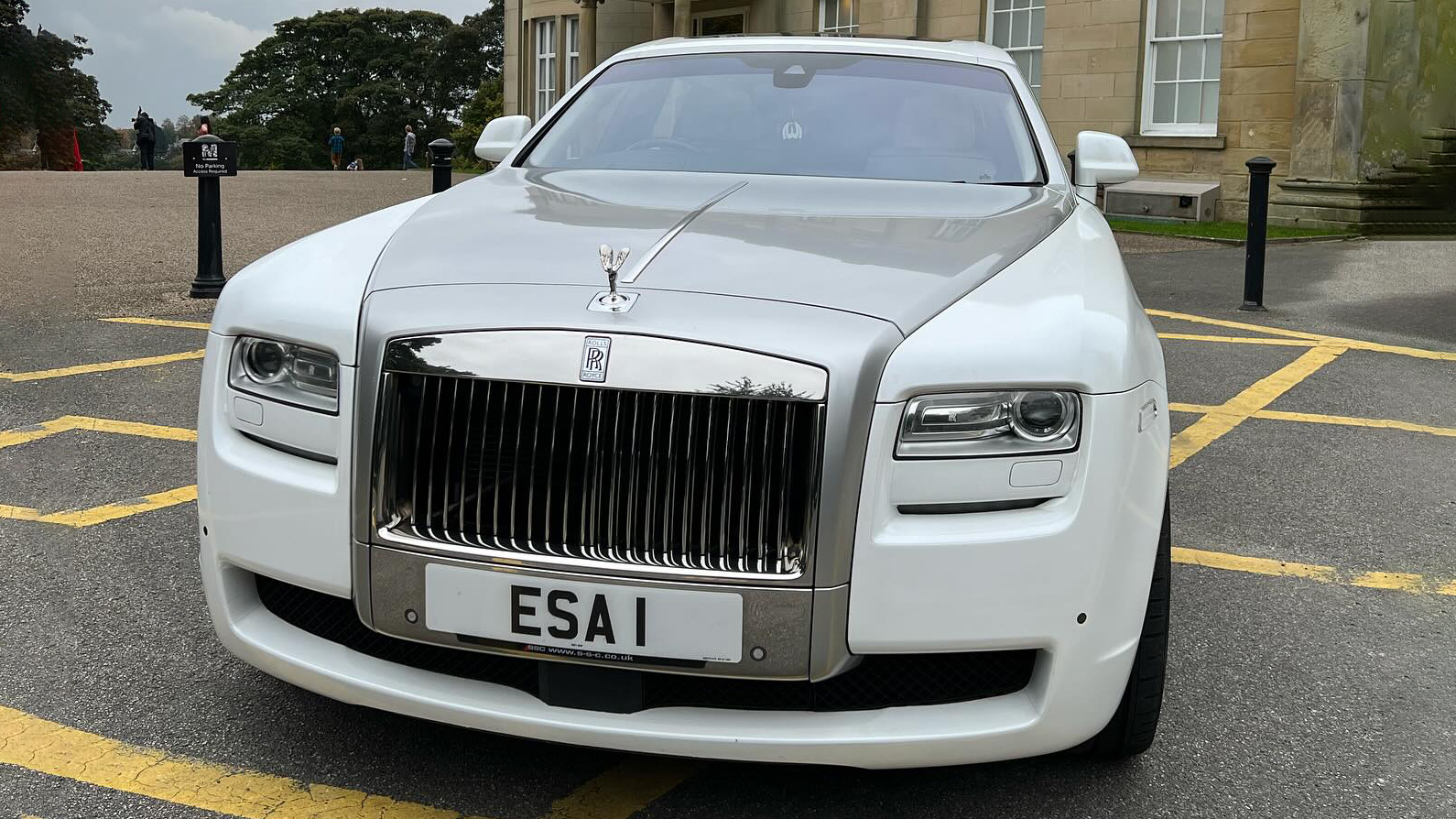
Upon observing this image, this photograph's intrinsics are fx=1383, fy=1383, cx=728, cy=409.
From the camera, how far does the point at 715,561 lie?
7.65ft

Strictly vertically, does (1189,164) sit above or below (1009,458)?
above

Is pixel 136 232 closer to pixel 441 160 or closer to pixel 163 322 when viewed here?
pixel 441 160

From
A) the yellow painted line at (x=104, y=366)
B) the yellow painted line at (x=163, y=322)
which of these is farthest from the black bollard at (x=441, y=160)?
the yellow painted line at (x=104, y=366)

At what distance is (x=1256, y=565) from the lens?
4230 mm

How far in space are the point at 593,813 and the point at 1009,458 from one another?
1.05m

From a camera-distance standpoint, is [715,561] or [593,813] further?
[593,813]

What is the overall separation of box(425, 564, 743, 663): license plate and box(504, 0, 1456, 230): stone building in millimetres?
13436

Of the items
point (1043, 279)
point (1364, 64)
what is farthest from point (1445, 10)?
point (1043, 279)

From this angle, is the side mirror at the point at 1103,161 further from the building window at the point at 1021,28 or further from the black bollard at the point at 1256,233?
the building window at the point at 1021,28

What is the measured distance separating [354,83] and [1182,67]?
58.0 metres

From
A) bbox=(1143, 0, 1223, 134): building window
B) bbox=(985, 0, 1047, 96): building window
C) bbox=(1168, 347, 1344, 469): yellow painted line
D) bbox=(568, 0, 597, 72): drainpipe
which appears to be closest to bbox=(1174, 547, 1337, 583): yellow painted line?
bbox=(1168, 347, 1344, 469): yellow painted line

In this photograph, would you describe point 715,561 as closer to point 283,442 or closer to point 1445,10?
point 283,442

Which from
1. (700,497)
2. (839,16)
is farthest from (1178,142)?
(700,497)

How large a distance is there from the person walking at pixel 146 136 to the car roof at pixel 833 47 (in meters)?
37.6
